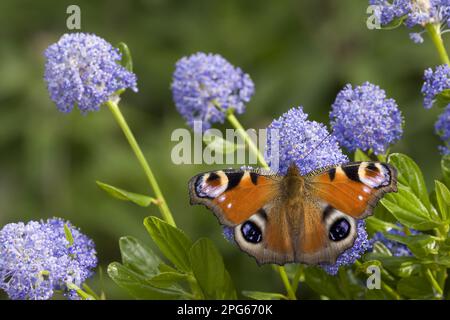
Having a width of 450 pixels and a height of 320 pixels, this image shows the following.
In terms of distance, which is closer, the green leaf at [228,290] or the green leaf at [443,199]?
the green leaf at [443,199]

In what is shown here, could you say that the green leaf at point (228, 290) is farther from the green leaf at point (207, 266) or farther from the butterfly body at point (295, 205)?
the butterfly body at point (295, 205)

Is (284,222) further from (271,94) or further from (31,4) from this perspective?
(31,4)

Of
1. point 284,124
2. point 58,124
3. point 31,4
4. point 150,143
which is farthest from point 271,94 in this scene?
point 284,124

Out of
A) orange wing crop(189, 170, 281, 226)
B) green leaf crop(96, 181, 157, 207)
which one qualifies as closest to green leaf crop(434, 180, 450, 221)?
orange wing crop(189, 170, 281, 226)

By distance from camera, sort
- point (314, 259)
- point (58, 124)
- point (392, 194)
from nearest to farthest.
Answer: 1. point (314, 259)
2. point (392, 194)
3. point (58, 124)

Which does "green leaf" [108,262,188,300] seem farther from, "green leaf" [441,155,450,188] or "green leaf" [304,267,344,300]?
"green leaf" [441,155,450,188]

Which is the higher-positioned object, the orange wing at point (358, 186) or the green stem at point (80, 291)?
the orange wing at point (358, 186)

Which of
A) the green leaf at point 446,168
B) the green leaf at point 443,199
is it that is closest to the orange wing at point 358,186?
the green leaf at point 443,199
